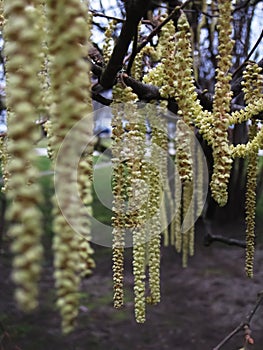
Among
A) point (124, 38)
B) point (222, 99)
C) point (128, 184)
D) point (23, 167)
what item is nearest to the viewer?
point (23, 167)

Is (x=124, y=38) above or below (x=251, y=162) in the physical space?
above

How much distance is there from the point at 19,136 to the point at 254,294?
2925 millimetres

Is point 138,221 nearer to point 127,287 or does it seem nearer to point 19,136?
point 19,136

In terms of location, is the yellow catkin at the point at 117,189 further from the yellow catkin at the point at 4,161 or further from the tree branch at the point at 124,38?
the yellow catkin at the point at 4,161

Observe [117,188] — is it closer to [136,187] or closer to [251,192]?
[136,187]

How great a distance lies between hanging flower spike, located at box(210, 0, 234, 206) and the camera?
44 cm

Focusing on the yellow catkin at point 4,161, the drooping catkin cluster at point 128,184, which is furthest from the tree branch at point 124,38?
the yellow catkin at point 4,161

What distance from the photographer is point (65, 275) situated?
0.26 m

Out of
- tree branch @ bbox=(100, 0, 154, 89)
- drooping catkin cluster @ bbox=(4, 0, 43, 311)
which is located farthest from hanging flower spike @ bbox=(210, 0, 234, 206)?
drooping catkin cluster @ bbox=(4, 0, 43, 311)

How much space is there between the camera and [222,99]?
0.49m

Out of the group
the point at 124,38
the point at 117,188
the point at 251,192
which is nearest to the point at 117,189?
the point at 117,188

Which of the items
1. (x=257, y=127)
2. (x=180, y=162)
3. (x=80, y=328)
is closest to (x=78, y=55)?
(x=180, y=162)

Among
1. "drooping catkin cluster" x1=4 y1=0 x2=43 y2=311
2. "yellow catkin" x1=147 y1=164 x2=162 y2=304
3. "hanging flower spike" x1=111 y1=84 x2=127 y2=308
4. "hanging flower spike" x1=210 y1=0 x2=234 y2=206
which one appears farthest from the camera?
"yellow catkin" x1=147 y1=164 x2=162 y2=304

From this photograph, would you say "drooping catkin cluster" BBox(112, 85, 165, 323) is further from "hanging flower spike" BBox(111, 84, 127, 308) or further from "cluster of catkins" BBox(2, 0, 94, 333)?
"cluster of catkins" BBox(2, 0, 94, 333)
